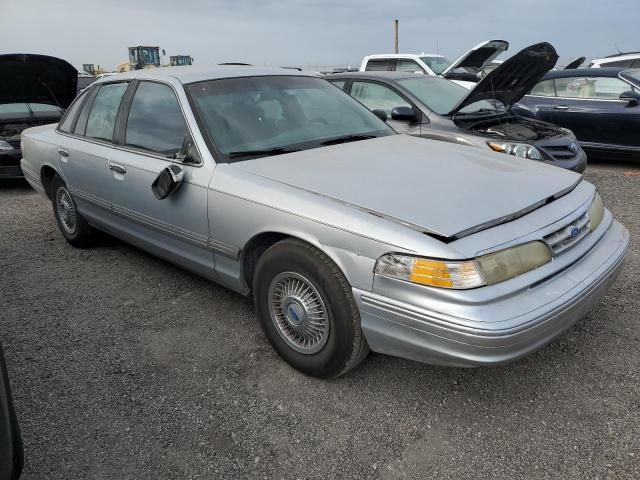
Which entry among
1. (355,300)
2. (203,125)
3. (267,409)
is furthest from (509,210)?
(203,125)

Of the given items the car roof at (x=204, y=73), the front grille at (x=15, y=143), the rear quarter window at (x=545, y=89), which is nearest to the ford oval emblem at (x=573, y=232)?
the car roof at (x=204, y=73)

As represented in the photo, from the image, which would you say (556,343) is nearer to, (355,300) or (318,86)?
(355,300)

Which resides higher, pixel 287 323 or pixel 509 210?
pixel 509 210

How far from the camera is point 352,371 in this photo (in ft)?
9.19

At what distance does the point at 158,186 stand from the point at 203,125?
453 mm

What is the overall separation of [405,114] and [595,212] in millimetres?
3008

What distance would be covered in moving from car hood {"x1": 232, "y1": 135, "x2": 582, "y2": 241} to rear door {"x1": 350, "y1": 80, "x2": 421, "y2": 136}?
2.34 metres

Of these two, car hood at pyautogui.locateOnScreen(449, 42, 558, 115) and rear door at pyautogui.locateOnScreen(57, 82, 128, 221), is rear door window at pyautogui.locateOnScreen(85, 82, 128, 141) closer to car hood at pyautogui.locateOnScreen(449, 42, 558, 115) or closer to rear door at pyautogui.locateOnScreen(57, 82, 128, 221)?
rear door at pyautogui.locateOnScreen(57, 82, 128, 221)

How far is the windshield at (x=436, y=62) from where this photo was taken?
1288cm

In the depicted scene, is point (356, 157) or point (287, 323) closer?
point (287, 323)

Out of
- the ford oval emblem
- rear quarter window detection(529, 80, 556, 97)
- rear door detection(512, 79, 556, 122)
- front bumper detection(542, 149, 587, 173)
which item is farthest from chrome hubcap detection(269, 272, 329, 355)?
rear quarter window detection(529, 80, 556, 97)

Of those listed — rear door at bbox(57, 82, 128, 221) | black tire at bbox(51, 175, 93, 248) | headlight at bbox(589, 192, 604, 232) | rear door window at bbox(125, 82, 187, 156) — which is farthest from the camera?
black tire at bbox(51, 175, 93, 248)

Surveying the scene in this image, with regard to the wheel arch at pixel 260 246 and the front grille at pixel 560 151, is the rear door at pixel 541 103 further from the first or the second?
the wheel arch at pixel 260 246

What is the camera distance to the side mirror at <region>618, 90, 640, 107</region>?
7004mm
